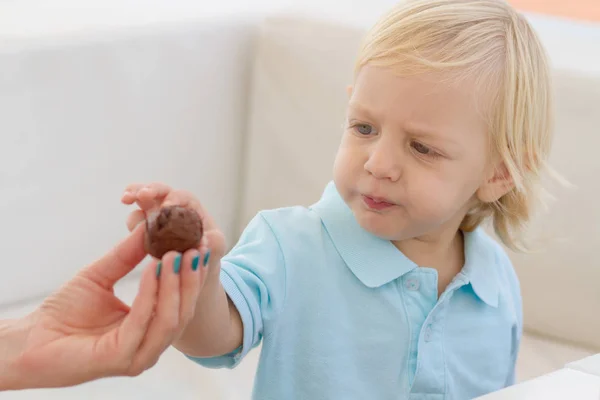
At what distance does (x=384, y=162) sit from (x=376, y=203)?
62 millimetres

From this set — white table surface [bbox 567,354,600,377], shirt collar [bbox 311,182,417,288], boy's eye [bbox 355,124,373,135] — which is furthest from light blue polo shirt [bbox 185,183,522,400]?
white table surface [bbox 567,354,600,377]

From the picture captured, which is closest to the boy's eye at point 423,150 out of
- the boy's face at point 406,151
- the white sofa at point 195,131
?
the boy's face at point 406,151

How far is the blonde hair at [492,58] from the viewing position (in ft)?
3.20

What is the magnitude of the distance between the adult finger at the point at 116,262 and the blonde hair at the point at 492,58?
32 centimetres

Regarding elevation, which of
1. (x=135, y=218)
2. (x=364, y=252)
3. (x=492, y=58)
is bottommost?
(x=364, y=252)

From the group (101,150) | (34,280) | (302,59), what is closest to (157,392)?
(34,280)

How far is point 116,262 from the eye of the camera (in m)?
0.83

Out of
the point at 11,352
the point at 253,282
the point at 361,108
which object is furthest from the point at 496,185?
the point at 11,352

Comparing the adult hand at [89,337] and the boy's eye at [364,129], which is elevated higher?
the boy's eye at [364,129]

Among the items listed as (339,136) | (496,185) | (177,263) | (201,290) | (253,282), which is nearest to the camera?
(177,263)

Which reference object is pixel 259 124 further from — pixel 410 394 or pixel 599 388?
pixel 599 388

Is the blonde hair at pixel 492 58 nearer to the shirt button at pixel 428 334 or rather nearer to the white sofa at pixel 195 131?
the shirt button at pixel 428 334

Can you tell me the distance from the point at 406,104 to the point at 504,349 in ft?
1.18

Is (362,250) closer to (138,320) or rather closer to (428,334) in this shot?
(428,334)
